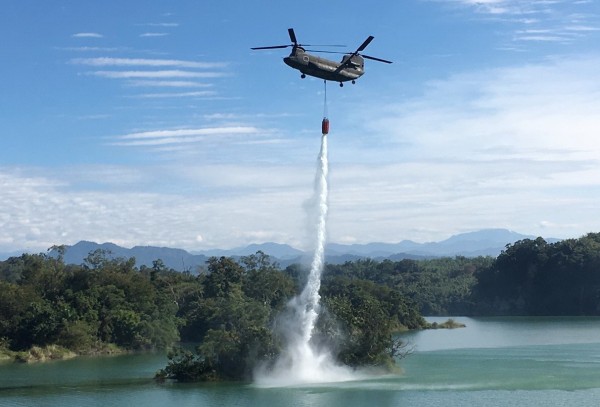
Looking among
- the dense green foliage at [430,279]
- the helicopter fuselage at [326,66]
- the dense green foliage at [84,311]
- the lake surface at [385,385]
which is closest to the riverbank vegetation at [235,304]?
the dense green foliage at [84,311]

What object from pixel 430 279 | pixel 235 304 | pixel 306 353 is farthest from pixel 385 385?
pixel 430 279

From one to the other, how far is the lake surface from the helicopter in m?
13.8

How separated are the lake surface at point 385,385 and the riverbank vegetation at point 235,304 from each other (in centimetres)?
214

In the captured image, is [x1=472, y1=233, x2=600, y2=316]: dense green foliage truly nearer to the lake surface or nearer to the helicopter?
the lake surface

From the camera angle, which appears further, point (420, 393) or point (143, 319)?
point (143, 319)

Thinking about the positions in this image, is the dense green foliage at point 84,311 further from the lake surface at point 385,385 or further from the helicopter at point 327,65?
the helicopter at point 327,65

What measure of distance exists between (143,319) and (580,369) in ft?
116

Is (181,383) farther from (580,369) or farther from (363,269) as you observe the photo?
(363,269)

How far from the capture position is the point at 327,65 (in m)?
32.8

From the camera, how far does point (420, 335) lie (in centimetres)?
7956

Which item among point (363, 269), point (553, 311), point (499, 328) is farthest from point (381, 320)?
point (363, 269)

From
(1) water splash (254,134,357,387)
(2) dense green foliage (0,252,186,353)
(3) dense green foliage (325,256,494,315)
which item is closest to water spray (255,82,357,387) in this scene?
(1) water splash (254,134,357,387)

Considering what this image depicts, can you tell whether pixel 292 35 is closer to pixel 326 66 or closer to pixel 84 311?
pixel 326 66

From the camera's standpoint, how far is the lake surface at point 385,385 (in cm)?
3556
